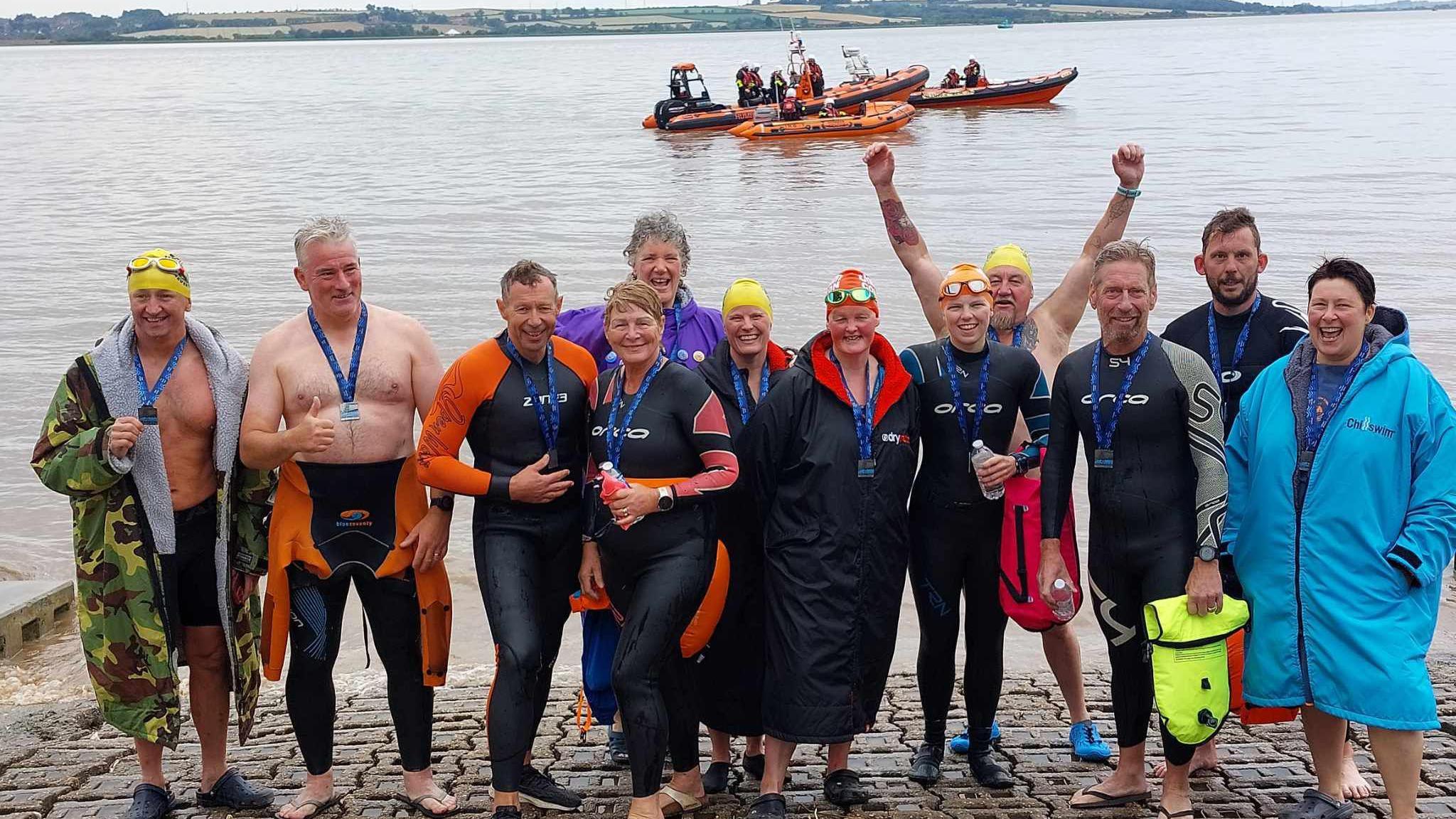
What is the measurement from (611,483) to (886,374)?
3.82 ft

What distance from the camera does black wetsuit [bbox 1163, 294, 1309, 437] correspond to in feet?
17.6

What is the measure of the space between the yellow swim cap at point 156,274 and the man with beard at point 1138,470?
3310 millimetres

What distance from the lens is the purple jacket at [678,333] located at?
19.1 ft

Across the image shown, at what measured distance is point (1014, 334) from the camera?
5.67 meters

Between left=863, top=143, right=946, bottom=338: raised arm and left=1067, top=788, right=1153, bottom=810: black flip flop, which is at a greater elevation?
left=863, top=143, right=946, bottom=338: raised arm

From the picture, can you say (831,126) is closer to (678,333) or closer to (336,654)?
(678,333)

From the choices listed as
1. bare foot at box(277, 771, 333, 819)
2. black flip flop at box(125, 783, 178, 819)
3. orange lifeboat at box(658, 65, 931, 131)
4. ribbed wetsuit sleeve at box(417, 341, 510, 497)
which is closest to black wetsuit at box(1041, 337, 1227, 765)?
ribbed wetsuit sleeve at box(417, 341, 510, 497)

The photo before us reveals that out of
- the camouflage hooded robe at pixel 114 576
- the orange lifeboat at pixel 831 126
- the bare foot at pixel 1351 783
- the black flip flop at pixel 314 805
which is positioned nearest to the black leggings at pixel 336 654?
the black flip flop at pixel 314 805

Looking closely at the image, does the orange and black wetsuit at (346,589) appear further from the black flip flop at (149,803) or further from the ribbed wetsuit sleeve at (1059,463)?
the ribbed wetsuit sleeve at (1059,463)

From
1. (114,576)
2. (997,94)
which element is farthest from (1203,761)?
(997,94)

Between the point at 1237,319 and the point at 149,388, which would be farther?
the point at 1237,319

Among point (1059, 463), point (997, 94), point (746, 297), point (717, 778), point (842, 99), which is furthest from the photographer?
point (997, 94)

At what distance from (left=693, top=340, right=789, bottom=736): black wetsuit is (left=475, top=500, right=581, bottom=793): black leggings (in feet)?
1.94

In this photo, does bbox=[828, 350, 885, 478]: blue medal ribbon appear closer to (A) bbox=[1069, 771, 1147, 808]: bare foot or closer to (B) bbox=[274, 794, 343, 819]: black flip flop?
(A) bbox=[1069, 771, 1147, 808]: bare foot
